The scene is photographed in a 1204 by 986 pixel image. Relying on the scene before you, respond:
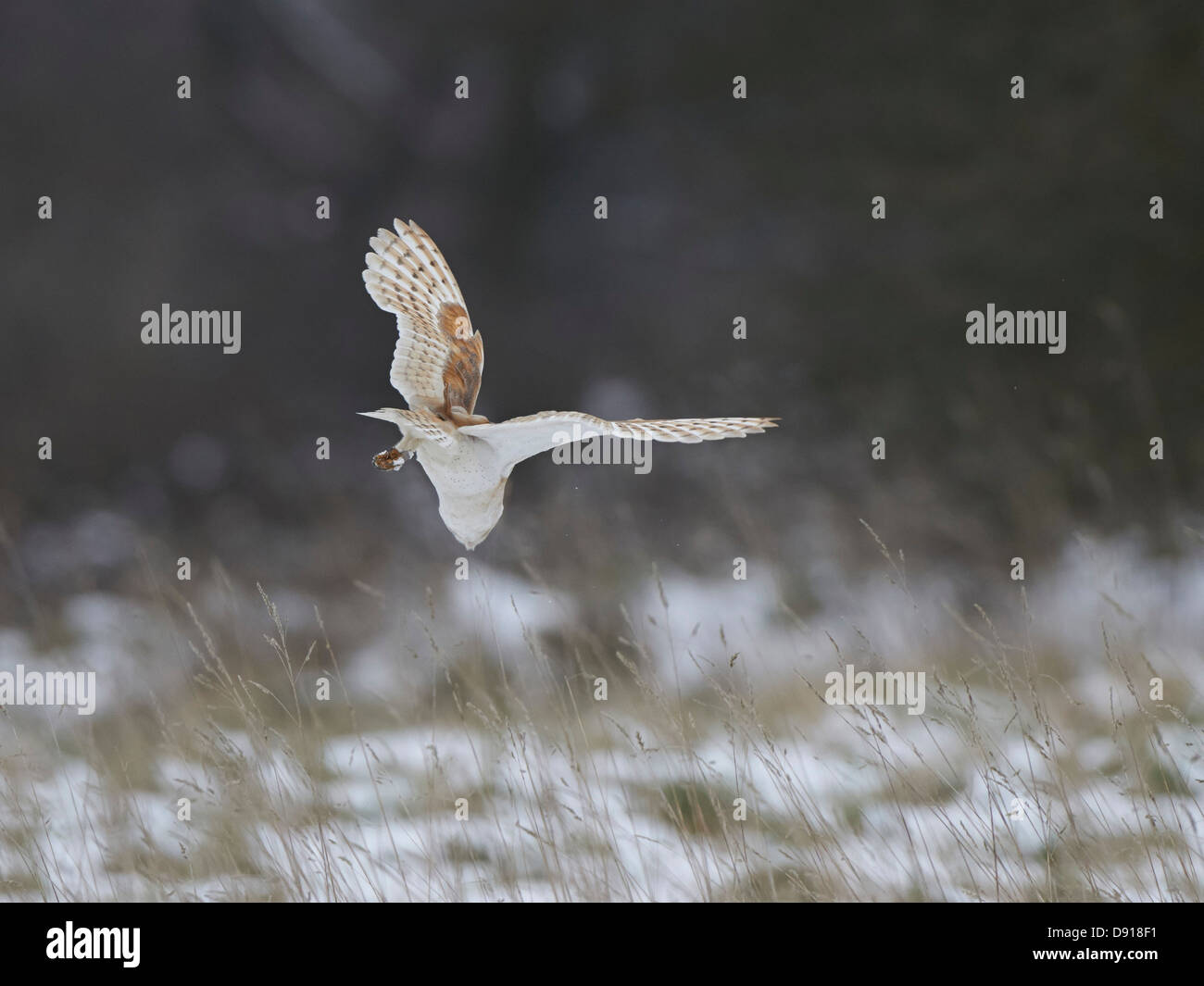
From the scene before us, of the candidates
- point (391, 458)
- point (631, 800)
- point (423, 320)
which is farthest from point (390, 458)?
point (631, 800)

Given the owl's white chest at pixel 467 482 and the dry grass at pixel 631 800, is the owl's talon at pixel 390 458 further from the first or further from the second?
the dry grass at pixel 631 800

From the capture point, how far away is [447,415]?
189 cm

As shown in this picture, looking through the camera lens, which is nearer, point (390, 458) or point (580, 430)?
point (580, 430)

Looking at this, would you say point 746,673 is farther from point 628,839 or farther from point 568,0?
point 568,0

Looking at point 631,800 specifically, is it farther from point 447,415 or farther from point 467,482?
point 447,415

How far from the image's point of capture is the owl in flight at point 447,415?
5.65ft

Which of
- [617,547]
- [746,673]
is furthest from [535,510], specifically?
[746,673]

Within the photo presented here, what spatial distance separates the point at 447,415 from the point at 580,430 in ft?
1.08

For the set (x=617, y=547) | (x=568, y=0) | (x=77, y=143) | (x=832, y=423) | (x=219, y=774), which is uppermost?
(x=568, y=0)

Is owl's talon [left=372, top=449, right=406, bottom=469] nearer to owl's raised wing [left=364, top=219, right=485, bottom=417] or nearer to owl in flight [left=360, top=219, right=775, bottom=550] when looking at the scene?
owl in flight [left=360, top=219, right=775, bottom=550]

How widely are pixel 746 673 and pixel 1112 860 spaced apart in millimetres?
768

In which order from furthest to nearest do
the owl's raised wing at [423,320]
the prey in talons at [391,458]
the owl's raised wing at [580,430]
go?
the owl's raised wing at [423,320]
the prey in talons at [391,458]
the owl's raised wing at [580,430]

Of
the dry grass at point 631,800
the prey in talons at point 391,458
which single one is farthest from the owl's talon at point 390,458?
the dry grass at point 631,800

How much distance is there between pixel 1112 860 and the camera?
183 centimetres
